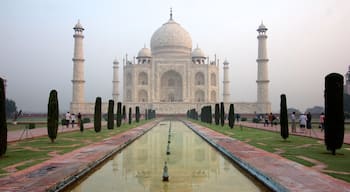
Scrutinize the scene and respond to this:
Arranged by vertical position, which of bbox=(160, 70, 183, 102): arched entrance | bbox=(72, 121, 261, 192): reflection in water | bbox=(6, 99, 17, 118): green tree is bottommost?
bbox=(72, 121, 261, 192): reflection in water

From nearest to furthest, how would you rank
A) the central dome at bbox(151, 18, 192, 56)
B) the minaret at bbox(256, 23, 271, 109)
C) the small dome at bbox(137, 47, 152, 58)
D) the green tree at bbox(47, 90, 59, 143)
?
1. the green tree at bbox(47, 90, 59, 143)
2. the minaret at bbox(256, 23, 271, 109)
3. the central dome at bbox(151, 18, 192, 56)
4. the small dome at bbox(137, 47, 152, 58)

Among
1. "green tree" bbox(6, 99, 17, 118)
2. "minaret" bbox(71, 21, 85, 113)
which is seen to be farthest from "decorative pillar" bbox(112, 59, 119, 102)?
"green tree" bbox(6, 99, 17, 118)

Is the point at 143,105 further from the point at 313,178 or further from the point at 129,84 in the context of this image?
the point at 313,178

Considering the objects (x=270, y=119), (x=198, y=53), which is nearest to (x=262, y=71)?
(x=198, y=53)

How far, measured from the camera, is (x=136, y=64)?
37.9m

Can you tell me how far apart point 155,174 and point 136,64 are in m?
33.7

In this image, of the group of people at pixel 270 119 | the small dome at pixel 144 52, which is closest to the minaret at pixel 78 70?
the small dome at pixel 144 52

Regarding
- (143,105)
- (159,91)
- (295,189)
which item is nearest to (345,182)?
(295,189)

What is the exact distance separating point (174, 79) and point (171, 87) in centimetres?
96

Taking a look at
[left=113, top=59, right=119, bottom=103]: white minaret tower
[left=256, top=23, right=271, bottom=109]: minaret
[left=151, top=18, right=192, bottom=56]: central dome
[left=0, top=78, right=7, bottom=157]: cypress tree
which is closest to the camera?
[left=0, top=78, right=7, bottom=157]: cypress tree

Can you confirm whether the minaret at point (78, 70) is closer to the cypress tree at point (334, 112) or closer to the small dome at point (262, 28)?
the small dome at point (262, 28)

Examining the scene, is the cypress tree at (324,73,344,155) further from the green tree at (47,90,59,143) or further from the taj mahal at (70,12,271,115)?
the taj mahal at (70,12,271,115)

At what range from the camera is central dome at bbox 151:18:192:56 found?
39.5m

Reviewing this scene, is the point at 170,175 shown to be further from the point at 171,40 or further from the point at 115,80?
the point at 171,40
